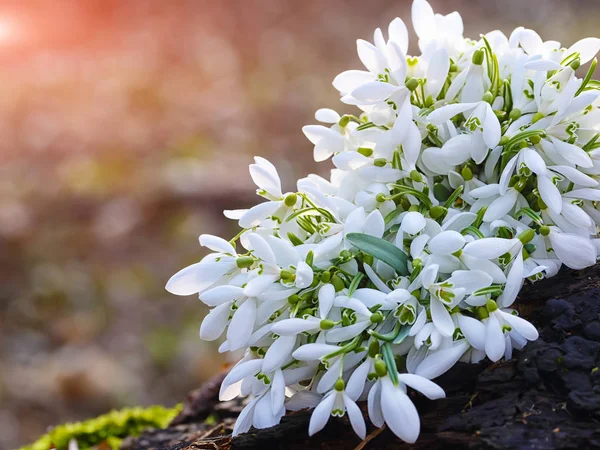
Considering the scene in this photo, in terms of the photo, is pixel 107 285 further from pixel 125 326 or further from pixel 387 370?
pixel 387 370

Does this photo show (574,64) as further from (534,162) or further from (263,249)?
(263,249)

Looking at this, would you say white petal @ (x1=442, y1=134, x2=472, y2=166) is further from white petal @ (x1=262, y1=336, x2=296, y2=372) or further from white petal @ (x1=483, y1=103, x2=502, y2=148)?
white petal @ (x1=262, y1=336, x2=296, y2=372)

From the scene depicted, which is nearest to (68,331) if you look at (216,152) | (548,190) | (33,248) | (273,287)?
(33,248)

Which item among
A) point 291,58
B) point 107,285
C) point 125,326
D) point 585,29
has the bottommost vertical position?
point 125,326

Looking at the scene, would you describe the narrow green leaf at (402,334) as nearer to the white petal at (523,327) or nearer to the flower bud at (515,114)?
the white petal at (523,327)

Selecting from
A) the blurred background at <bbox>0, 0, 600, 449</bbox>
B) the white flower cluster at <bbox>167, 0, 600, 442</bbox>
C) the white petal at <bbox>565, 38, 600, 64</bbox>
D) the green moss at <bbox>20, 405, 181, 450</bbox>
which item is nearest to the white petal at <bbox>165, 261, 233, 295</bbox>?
the white flower cluster at <bbox>167, 0, 600, 442</bbox>

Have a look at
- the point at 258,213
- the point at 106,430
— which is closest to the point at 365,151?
the point at 258,213
